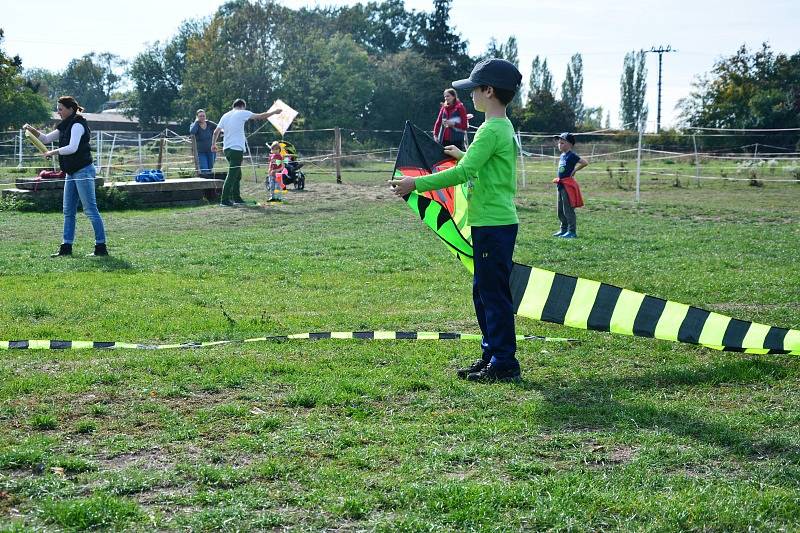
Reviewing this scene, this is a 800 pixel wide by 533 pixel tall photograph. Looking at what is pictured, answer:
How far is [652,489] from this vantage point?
161 inches

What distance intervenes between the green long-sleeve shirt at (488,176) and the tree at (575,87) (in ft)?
356

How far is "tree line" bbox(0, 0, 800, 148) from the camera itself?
52594mm

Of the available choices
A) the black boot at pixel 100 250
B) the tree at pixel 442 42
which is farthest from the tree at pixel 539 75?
the black boot at pixel 100 250

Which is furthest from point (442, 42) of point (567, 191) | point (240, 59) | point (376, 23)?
point (567, 191)

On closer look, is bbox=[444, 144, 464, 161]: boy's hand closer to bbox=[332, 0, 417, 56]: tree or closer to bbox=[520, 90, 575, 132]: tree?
bbox=[520, 90, 575, 132]: tree

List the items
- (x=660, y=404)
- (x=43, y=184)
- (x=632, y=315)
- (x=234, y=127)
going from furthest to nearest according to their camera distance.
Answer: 1. (x=234, y=127)
2. (x=43, y=184)
3. (x=632, y=315)
4. (x=660, y=404)

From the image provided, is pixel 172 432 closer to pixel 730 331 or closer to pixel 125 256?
pixel 730 331

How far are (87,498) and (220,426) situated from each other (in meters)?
1.17

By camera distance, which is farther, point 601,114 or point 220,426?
point 601,114

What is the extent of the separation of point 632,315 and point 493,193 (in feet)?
5.73

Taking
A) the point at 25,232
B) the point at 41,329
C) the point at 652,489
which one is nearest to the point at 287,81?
the point at 25,232

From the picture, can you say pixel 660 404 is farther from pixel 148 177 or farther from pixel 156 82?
pixel 156 82

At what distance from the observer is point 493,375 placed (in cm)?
599

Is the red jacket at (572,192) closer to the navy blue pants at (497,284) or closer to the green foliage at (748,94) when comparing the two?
the navy blue pants at (497,284)
